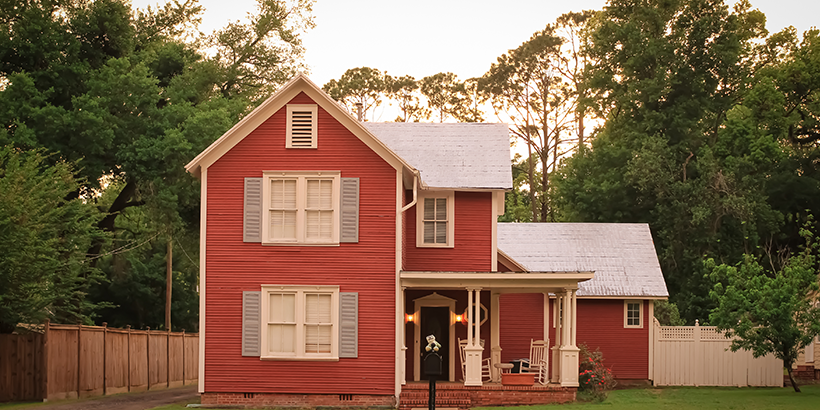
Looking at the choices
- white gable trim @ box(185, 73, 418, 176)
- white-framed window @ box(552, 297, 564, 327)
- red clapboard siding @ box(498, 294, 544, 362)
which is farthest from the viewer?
red clapboard siding @ box(498, 294, 544, 362)

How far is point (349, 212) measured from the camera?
863 inches

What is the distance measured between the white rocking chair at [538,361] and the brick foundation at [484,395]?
1.01 meters

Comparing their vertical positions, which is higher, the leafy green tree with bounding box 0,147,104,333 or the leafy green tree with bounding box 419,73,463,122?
the leafy green tree with bounding box 419,73,463,122

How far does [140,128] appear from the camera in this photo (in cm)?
3275

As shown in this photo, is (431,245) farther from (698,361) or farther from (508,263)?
(698,361)

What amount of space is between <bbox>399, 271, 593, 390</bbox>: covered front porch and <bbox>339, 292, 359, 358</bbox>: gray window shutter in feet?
3.57

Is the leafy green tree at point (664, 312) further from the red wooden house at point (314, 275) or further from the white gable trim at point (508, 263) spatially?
the red wooden house at point (314, 275)

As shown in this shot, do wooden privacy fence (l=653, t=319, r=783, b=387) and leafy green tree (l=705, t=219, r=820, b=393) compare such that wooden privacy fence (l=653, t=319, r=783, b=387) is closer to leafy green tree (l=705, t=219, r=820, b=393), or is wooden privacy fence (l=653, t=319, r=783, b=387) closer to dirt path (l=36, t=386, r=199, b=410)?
leafy green tree (l=705, t=219, r=820, b=393)

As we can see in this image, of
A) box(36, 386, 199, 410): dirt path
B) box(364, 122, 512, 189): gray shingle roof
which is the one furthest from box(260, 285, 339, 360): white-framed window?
box(364, 122, 512, 189): gray shingle roof

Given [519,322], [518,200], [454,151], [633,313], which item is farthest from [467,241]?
[518,200]

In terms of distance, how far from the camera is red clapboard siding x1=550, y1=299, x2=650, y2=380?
1151 inches

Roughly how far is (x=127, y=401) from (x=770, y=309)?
16644 mm

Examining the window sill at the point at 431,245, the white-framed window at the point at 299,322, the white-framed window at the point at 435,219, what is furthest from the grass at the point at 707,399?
the white-framed window at the point at 435,219

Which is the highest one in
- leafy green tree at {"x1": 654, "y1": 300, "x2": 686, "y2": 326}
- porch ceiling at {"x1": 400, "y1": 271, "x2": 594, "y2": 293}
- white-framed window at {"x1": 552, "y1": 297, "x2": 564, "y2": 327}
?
porch ceiling at {"x1": 400, "y1": 271, "x2": 594, "y2": 293}
